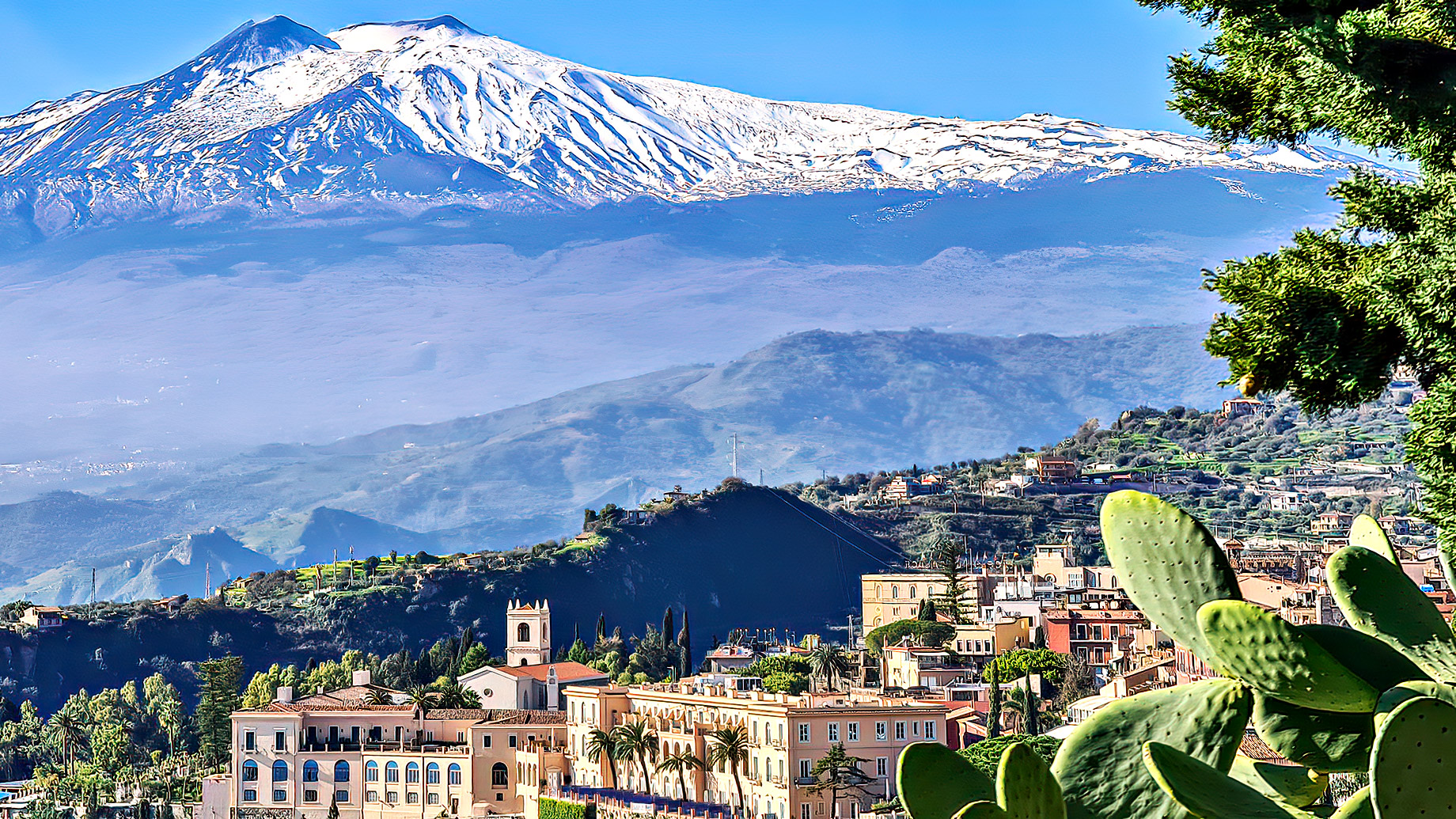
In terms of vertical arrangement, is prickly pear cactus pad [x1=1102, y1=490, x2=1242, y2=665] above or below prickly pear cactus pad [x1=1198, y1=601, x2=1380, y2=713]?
above

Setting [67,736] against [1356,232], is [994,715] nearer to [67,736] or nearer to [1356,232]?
Answer: [1356,232]

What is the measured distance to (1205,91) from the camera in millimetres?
6938

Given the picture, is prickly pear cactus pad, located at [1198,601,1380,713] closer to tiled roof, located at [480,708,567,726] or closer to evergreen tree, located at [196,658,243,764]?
tiled roof, located at [480,708,567,726]

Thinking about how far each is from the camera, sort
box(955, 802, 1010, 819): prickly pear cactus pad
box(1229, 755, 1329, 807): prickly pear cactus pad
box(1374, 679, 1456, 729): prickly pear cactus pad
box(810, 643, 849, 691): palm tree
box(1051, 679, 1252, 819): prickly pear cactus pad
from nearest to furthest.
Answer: box(955, 802, 1010, 819): prickly pear cactus pad, box(1374, 679, 1456, 729): prickly pear cactus pad, box(1051, 679, 1252, 819): prickly pear cactus pad, box(1229, 755, 1329, 807): prickly pear cactus pad, box(810, 643, 849, 691): palm tree

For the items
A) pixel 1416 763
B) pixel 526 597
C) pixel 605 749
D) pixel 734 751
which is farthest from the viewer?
pixel 526 597

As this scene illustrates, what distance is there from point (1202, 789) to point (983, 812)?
35 cm

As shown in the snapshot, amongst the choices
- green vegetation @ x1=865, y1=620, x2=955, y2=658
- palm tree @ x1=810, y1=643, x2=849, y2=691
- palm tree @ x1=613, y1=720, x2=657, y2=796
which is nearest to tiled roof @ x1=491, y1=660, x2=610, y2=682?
palm tree @ x1=810, y1=643, x2=849, y2=691

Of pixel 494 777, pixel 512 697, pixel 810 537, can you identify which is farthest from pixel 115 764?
pixel 810 537

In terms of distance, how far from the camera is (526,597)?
365 ft

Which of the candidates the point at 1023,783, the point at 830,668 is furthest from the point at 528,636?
the point at 1023,783

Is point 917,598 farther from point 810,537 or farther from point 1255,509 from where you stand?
point 810,537

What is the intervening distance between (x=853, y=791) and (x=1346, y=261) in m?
35.2

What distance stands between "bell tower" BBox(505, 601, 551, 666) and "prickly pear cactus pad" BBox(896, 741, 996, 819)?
70461 mm

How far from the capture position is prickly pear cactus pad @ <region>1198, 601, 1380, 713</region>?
297 cm
